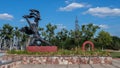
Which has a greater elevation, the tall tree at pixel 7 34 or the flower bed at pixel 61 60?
the tall tree at pixel 7 34

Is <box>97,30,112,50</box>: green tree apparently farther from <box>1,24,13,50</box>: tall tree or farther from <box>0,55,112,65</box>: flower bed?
<box>0,55,112,65</box>: flower bed

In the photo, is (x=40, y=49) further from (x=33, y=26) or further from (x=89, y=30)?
(x=89, y=30)

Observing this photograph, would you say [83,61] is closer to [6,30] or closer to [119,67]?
[119,67]

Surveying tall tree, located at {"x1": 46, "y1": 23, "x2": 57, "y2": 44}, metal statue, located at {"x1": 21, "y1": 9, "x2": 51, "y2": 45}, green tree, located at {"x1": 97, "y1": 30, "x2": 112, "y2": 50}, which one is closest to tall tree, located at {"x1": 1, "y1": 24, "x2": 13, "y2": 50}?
tall tree, located at {"x1": 46, "y1": 23, "x2": 57, "y2": 44}

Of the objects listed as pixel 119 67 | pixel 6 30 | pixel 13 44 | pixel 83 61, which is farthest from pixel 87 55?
pixel 6 30

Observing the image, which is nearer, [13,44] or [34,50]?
[34,50]

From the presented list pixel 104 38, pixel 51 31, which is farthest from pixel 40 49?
pixel 104 38

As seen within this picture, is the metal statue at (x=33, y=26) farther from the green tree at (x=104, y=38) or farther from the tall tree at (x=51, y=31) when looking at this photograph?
the green tree at (x=104, y=38)

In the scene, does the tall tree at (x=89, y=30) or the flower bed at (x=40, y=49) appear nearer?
the flower bed at (x=40, y=49)

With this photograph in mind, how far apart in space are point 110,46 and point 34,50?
48.8 meters

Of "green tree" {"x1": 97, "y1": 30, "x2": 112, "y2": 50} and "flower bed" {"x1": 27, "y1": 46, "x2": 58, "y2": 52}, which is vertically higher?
"green tree" {"x1": 97, "y1": 30, "x2": 112, "y2": 50}

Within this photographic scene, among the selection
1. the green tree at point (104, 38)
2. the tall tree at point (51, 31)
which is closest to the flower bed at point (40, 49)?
the tall tree at point (51, 31)

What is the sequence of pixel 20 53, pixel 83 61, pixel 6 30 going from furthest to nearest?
pixel 6 30 → pixel 20 53 → pixel 83 61

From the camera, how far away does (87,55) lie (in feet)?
68.7
